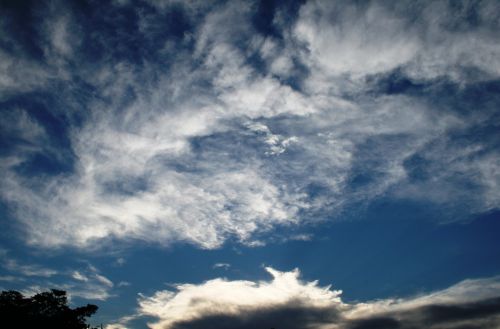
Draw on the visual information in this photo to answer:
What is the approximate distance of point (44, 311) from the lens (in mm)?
53188

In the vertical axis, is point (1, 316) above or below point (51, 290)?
below

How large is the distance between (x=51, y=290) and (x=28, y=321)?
8367 millimetres

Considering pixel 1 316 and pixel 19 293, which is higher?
pixel 19 293

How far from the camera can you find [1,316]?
45094mm

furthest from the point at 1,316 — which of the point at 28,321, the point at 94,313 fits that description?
the point at 94,313

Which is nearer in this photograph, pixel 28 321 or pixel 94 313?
pixel 28 321

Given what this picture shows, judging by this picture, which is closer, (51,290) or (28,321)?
(28,321)

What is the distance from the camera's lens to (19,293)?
54.1m

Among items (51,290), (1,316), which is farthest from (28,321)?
(51,290)

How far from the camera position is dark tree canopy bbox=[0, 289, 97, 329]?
4775 centimetres

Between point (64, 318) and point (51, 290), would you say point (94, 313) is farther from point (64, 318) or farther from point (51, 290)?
point (51, 290)

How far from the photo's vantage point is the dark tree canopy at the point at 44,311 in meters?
47.8

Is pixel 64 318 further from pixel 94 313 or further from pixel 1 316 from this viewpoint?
pixel 1 316

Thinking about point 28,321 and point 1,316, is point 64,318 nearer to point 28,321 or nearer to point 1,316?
point 28,321
